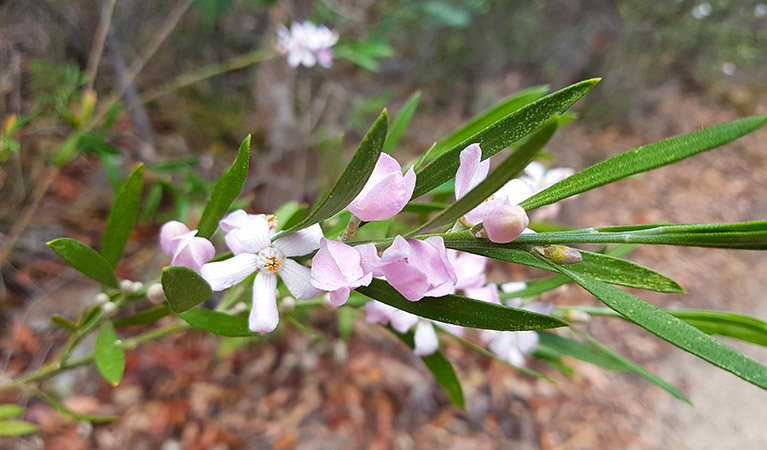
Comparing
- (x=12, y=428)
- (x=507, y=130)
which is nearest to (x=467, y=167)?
(x=507, y=130)

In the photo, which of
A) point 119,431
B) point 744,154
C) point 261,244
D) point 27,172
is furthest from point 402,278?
point 744,154

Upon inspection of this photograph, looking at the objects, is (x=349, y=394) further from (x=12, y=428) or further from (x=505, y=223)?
(x=505, y=223)

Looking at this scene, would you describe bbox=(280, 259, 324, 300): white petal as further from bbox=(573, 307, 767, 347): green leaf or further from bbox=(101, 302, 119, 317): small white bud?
bbox=(573, 307, 767, 347): green leaf

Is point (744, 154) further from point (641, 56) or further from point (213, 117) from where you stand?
point (213, 117)

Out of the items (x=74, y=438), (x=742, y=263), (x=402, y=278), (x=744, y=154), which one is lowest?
(x=402, y=278)

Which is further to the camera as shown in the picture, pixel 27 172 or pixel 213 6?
pixel 213 6
